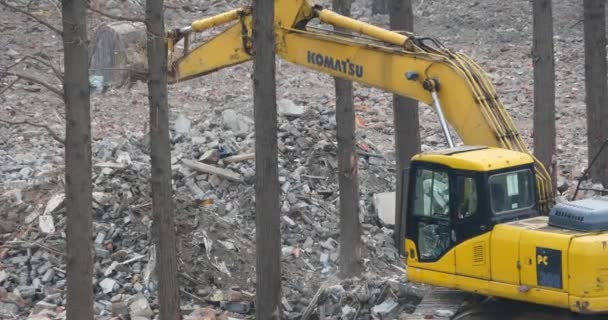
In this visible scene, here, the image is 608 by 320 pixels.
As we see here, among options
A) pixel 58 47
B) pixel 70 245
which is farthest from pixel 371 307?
pixel 58 47

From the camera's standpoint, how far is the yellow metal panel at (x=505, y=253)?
11.5 meters

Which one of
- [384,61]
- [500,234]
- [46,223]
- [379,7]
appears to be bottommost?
[46,223]

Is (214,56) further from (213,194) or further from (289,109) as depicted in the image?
(289,109)

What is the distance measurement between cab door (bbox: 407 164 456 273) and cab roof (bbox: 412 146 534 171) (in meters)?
0.11

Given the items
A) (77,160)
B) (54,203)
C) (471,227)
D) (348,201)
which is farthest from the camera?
(54,203)

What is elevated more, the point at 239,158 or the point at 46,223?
the point at 239,158

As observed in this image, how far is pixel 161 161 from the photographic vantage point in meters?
13.6

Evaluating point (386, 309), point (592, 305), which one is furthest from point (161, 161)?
point (592, 305)

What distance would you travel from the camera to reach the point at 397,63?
14078 mm

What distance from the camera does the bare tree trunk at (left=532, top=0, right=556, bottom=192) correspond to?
665 inches

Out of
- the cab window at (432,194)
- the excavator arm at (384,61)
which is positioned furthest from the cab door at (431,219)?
the excavator arm at (384,61)

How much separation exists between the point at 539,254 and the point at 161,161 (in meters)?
5.00

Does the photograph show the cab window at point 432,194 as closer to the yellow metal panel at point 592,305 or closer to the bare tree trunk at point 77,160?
the yellow metal panel at point 592,305

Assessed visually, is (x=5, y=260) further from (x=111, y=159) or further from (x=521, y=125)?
(x=521, y=125)
